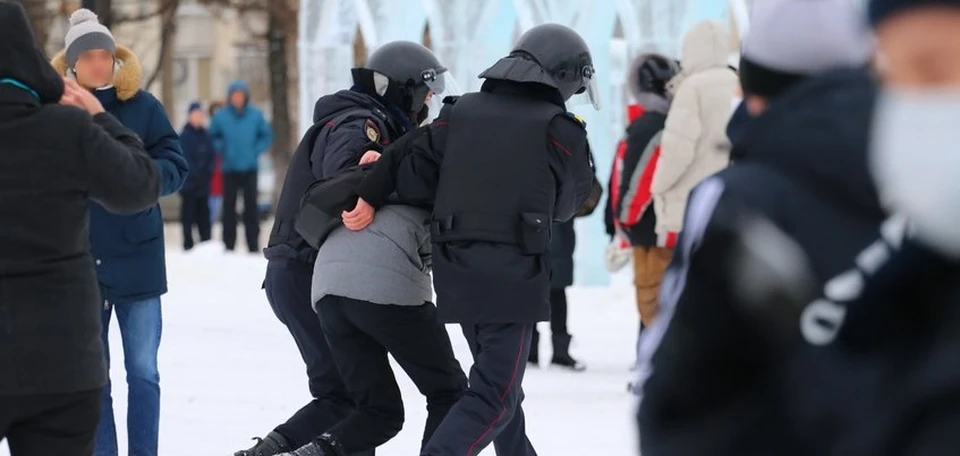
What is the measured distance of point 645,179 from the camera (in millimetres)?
8680

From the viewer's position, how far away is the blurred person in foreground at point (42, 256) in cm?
394

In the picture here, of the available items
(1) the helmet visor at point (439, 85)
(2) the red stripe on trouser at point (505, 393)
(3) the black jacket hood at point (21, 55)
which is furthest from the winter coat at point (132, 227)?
(3) the black jacket hood at point (21, 55)

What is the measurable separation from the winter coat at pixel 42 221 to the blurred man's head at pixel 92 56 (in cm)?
Answer: 181

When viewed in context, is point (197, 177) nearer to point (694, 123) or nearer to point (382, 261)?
point (694, 123)

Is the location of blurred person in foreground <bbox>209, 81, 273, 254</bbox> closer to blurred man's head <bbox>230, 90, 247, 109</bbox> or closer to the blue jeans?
blurred man's head <bbox>230, 90, 247, 109</bbox>

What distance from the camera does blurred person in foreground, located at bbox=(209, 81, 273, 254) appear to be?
1823 centimetres

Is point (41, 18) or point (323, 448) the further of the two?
point (41, 18)

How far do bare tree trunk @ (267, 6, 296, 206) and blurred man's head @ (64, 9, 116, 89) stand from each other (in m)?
20.2

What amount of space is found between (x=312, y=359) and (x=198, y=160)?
13.1 metres

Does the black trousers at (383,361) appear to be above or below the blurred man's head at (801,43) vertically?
below

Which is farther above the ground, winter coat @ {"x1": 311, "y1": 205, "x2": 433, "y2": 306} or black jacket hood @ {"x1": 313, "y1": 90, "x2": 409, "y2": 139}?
black jacket hood @ {"x1": 313, "y1": 90, "x2": 409, "y2": 139}

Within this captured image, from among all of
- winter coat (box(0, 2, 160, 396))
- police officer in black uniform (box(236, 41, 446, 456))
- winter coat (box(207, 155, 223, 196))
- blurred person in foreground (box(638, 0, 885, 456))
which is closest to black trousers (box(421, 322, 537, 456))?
police officer in black uniform (box(236, 41, 446, 456))

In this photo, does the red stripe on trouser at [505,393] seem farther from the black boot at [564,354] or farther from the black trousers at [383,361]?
the black boot at [564,354]

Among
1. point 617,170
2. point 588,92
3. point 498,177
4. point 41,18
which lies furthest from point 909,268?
point 41,18
